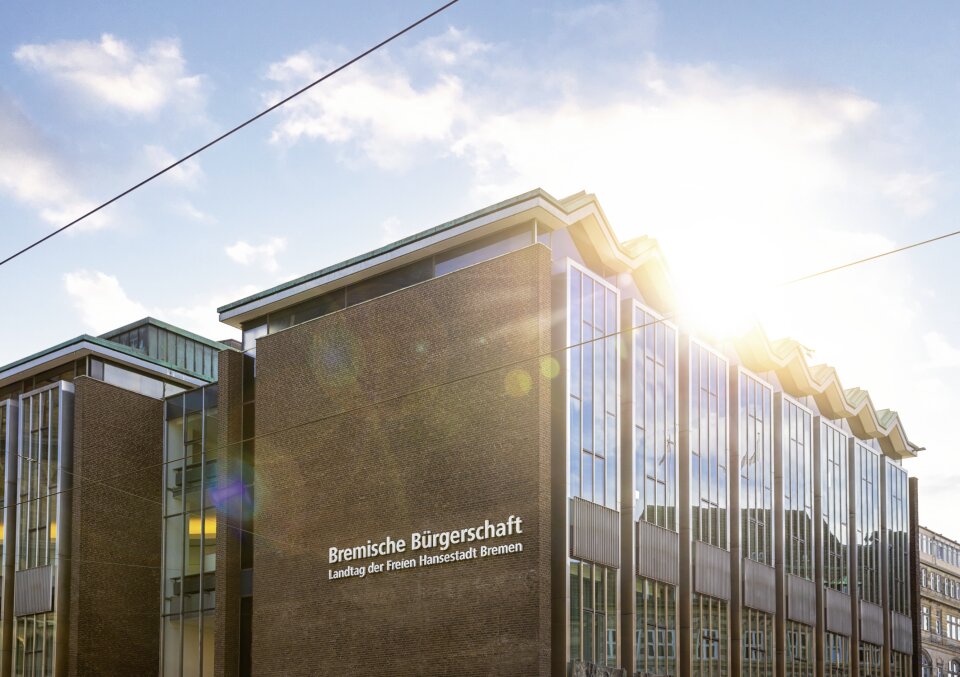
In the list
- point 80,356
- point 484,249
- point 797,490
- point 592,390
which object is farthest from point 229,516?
point 797,490

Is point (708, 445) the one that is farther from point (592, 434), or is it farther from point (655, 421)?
point (592, 434)

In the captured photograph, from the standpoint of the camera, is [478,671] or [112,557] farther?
[112,557]

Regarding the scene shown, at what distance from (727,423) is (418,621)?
15.2 m

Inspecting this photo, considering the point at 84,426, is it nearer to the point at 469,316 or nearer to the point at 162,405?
the point at 162,405

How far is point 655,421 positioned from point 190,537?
17392mm

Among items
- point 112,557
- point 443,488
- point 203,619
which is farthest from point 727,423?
point 112,557

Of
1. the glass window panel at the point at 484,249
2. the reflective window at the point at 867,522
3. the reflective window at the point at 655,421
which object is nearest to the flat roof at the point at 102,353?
the glass window panel at the point at 484,249

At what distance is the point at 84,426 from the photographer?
44156 mm

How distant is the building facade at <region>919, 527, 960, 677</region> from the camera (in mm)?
92500

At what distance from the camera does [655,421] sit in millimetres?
38500

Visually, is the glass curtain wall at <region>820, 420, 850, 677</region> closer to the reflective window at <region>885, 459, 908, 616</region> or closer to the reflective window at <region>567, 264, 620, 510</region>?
the reflective window at <region>885, 459, 908, 616</region>

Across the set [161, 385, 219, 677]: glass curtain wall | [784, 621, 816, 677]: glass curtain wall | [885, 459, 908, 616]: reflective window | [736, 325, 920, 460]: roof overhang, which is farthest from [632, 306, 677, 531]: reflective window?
[885, 459, 908, 616]: reflective window

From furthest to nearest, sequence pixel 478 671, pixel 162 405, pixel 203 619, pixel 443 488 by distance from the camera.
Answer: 1. pixel 162 405
2. pixel 203 619
3. pixel 443 488
4. pixel 478 671

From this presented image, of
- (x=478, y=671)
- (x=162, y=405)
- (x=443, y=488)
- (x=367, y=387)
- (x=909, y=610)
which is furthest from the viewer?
(x=909, y=610)
